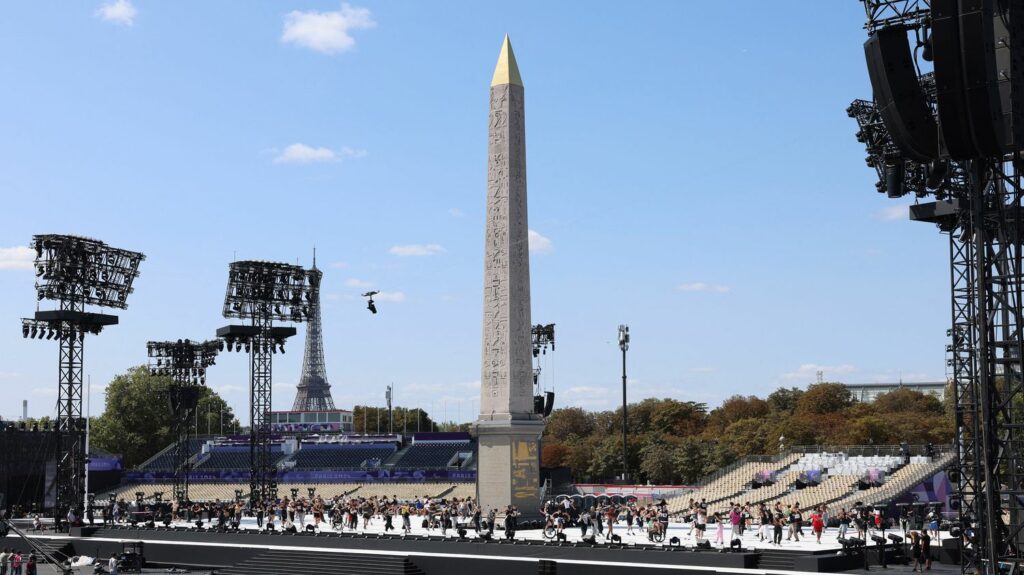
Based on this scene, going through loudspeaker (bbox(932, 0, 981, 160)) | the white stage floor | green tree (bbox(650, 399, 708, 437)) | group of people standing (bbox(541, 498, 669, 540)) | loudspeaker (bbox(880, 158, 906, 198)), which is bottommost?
the white stage floor

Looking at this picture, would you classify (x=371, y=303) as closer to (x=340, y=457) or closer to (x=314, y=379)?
(x=340, y=457)

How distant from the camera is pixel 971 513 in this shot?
3000cm

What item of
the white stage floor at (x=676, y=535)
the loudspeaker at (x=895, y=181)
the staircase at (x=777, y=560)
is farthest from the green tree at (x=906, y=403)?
the staircase at (x=777, y=560)

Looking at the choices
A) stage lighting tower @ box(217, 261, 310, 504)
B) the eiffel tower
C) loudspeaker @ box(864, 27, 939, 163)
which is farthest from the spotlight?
the eiffel tower

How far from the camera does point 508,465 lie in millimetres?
39531

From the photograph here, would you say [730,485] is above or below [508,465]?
below

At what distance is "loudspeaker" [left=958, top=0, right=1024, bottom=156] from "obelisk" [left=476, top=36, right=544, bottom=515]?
22338 millimetres

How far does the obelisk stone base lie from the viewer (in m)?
39.0

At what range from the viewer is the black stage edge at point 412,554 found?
2908cm

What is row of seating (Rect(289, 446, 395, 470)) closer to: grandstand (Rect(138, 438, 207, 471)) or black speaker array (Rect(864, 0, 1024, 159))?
grandstand (Rect(138, 438, 207, 471))

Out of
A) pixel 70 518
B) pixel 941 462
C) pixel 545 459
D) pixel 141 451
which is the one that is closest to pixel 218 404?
pixel 141 451

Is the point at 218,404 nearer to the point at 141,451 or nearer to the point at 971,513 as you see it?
the point at 141,451

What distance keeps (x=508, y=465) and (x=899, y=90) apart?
24153 mm

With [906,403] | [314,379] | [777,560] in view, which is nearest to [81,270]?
[777,560]
